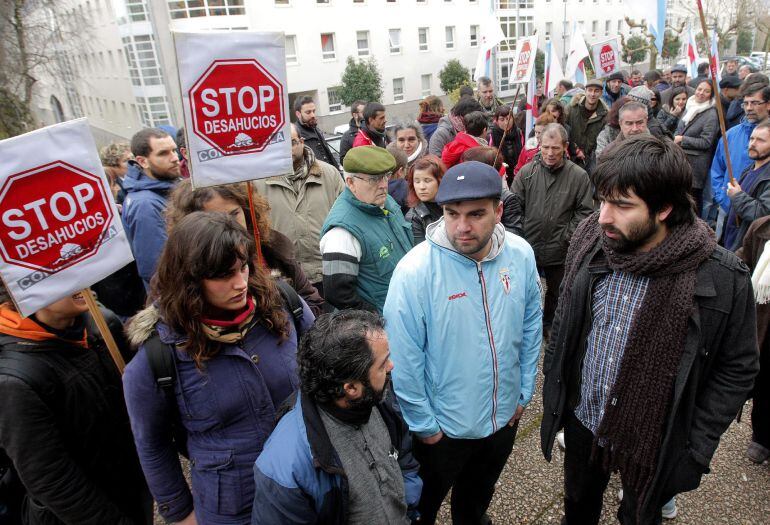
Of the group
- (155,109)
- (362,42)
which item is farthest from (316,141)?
(362,42)

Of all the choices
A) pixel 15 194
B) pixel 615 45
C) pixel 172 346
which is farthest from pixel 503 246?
pixel 615 45

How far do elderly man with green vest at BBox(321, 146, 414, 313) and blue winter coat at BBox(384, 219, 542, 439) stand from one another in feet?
2.01

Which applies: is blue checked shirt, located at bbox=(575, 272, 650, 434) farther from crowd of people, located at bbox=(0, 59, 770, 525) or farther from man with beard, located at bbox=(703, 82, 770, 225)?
man with beard, located at bbox=(703, 82, 770, 225)

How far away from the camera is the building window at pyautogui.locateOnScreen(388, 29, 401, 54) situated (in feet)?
108

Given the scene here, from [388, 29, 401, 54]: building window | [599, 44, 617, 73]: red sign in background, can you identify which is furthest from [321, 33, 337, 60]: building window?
[599, 44, 617, 73]: red sign in background

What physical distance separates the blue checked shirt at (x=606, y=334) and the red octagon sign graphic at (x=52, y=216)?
2.15 m

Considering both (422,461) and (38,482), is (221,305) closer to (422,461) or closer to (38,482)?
(38,482)

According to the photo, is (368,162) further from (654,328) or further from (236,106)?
(654,328)

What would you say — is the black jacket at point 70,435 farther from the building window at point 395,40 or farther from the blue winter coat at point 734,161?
the building window at point 395,40

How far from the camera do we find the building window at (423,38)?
34469 mm

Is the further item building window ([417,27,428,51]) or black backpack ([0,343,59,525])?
building window ([417,27,428,51])

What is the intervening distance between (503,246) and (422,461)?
1.15 metres

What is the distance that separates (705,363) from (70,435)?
2528 mm

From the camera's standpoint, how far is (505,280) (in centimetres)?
226
